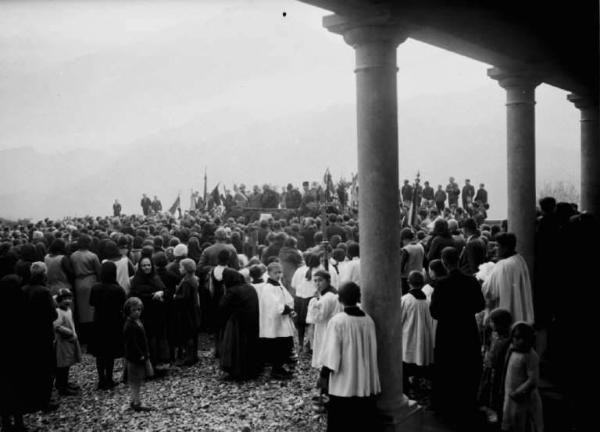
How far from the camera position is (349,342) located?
206 inches

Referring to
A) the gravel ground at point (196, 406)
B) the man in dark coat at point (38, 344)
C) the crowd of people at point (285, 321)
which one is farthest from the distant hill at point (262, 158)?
the man in dark coat at point (38, 344)

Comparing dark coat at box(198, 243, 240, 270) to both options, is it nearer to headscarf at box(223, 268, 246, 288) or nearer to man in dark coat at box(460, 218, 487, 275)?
headscarf at box(223, 268, 246, 288)

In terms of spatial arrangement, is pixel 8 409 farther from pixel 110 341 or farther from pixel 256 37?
pixel 256 37

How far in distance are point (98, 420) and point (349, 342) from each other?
3519mm

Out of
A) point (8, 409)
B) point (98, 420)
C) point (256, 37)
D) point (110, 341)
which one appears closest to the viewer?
point (8, 409)

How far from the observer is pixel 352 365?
522cm

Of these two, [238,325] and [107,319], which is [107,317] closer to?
[107,319]

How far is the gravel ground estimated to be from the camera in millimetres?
6348

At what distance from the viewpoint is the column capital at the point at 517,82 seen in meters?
7.66

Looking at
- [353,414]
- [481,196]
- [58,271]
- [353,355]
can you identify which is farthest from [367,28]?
[481,196]

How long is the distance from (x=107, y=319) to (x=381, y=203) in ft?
14.9

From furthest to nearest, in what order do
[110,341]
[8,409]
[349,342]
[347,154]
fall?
[347,154] → [110,341] → [8,409] → [349,342]

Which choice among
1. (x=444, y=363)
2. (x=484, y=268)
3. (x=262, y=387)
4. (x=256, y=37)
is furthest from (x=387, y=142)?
(x=256, y=37)

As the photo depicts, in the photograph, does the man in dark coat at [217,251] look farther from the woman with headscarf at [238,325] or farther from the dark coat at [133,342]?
the dark coat at [133,342]
